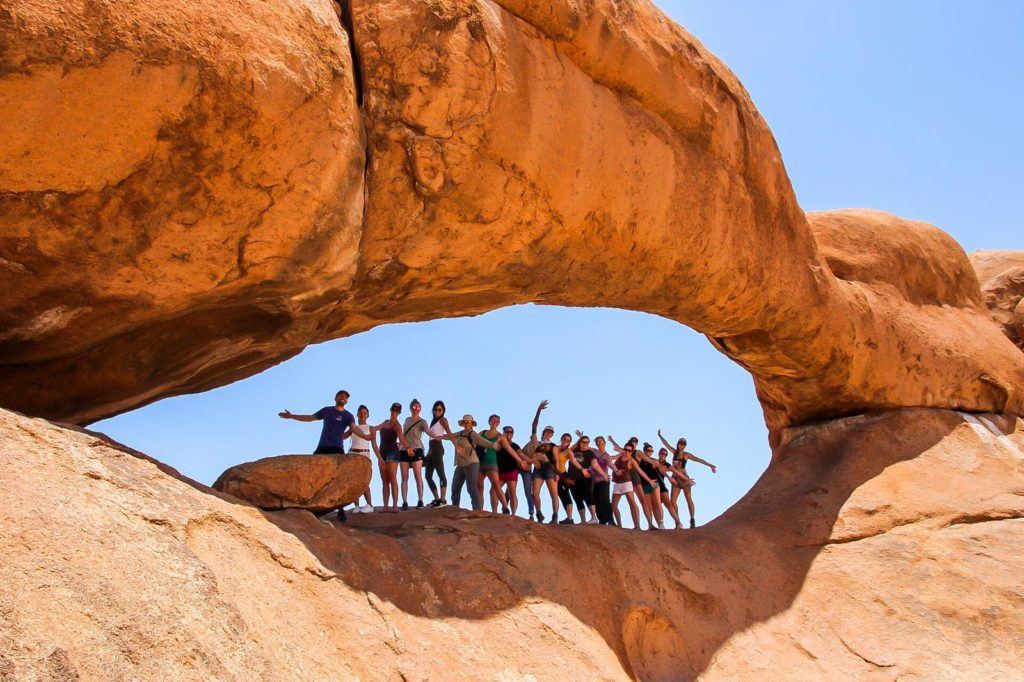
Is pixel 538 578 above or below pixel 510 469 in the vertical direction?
below

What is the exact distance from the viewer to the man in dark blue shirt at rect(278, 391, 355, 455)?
6051 mm

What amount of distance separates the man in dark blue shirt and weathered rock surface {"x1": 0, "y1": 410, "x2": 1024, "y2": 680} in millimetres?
522

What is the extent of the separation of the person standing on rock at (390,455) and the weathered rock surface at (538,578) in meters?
0.91

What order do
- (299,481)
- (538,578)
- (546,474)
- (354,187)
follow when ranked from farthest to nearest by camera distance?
(546,474)
(538,578)
(299,481)
(354,187)

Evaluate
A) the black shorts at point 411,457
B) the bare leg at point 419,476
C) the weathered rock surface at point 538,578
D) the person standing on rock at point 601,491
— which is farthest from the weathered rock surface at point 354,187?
the person standing on rock at point 601,491

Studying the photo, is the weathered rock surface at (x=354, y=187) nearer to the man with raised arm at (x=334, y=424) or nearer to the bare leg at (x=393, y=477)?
the man with raised arm at (x=334, y=424)

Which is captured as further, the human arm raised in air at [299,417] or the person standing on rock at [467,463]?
the person standing on rock at [467,463]

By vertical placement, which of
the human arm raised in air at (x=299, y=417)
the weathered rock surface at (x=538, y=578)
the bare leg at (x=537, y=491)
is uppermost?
the human arm raised in air at (x=299, y=417)

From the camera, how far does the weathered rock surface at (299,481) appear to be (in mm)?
4977

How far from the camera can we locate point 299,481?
16.7 ft

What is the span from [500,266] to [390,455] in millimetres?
1959

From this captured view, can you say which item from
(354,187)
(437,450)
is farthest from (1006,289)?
(354,187)

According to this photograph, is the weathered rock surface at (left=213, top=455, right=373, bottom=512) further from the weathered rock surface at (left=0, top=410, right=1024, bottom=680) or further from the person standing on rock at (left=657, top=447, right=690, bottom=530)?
the person standing on rock at (left=657, top=447, right=690, bottom=530)

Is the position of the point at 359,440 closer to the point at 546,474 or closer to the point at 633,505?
the point at 546,474
